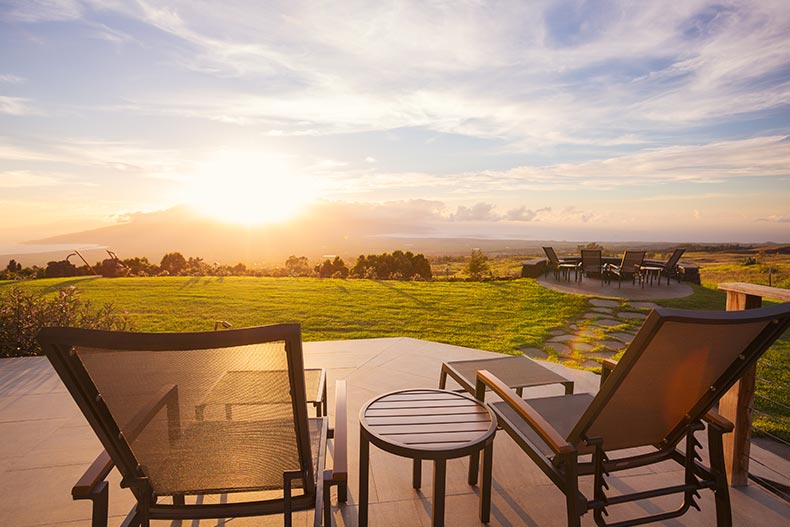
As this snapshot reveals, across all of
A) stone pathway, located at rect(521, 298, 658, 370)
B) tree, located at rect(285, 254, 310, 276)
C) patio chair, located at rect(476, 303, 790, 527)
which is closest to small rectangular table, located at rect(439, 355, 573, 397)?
patio chair, located at rect(476, 303, 790, 527)

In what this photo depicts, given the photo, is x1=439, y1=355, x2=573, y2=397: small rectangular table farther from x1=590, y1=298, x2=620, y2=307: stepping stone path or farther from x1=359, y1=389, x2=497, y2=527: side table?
x1=590, y1=298, x2=620, y2=307: stepping stone path

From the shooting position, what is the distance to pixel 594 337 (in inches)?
245

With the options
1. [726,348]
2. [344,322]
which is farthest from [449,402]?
[344,322]

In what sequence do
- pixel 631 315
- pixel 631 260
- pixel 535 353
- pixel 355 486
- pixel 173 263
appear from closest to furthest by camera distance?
pixel 355 486 < pixel 535 353 < pixel 631 315 < pixel 631 260 < pixel 173 263

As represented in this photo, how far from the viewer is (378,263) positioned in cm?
1396

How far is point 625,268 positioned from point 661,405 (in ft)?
35.7

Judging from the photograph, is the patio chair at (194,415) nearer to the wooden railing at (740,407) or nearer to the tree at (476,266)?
the wooden railing at (740,407)

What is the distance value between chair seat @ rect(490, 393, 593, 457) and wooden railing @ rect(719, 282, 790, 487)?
29.7 inches

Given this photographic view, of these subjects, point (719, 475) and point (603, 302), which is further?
point (603, 302)

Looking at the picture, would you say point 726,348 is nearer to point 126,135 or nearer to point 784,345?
point 784,345

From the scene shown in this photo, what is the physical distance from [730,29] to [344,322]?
366 inches

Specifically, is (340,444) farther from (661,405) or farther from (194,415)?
(661,405)

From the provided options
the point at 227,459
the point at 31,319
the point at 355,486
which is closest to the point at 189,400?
the point at 227,459

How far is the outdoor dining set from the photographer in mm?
11305
